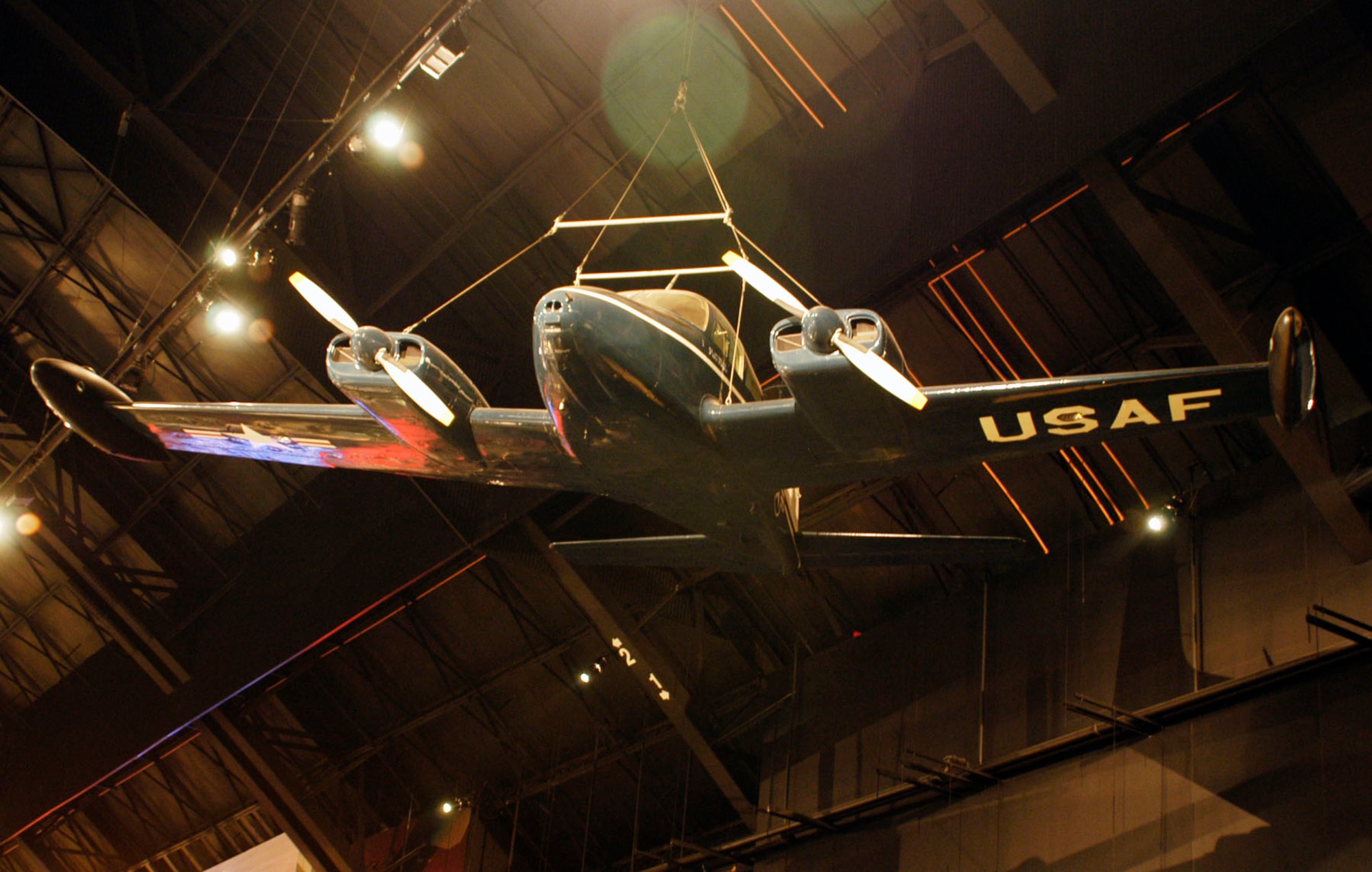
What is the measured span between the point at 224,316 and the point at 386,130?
16.9 ft

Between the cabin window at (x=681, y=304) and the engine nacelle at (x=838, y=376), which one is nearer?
the engine nacelle at (x=838, y=376)

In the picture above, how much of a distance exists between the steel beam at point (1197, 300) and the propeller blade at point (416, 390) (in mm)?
7922

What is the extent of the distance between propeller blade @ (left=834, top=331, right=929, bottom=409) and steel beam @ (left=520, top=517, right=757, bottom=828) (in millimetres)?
12167

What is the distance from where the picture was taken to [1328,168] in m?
12.8

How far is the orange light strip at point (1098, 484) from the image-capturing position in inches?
707

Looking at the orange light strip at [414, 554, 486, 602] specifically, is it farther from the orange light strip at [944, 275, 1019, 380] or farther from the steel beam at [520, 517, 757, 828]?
the orange light strip at [944, 275, 1019, 380]

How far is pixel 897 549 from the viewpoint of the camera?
11.3 m

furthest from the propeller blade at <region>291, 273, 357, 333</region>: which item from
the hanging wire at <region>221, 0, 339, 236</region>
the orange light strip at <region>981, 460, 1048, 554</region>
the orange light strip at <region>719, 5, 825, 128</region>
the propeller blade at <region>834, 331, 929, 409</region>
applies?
the orange light strip at <region>981, 460, 1048, 554</region>

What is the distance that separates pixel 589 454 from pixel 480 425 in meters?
1.20

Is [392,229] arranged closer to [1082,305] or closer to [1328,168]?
[1082,305]

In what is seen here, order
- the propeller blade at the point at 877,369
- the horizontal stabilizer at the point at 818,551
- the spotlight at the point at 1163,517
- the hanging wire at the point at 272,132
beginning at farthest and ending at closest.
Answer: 1. the hanging wire at the point at 272,132
2. the spotlight at the point at 1163,517
3. the horizontal stabilizer at the point at 818,551
4. the propeller blade at the point at 877,369

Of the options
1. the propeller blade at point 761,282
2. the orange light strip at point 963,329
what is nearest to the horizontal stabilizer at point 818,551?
the propeller blade at point 761,282

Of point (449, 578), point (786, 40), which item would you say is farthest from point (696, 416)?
point (449, 578)

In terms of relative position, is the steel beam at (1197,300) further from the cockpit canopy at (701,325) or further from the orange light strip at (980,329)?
the cockpit canopy at (701,325)
